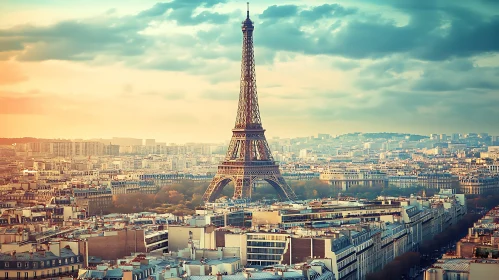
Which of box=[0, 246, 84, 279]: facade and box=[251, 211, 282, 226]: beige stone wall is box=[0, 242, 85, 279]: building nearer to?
box=[0, 246, 84, 279]: facade

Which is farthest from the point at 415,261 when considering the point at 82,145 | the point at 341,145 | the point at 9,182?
the point at 341,145

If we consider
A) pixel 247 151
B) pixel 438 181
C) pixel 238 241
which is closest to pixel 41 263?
pixel 238 241

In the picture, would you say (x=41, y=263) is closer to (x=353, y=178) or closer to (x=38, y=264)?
A: (x=38, y=264)

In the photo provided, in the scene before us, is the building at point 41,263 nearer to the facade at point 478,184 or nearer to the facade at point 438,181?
the facade at point 478,184

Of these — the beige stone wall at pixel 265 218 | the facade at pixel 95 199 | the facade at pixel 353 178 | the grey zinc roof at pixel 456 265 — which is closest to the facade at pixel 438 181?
the facade at pixel 353 178

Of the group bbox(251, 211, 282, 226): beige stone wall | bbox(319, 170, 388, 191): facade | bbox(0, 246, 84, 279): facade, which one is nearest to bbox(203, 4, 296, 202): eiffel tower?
bbox(319, 170, 388, 191): facade

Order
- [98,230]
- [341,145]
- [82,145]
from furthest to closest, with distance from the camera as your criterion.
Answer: [341,145] → [82,145] → [98,230]

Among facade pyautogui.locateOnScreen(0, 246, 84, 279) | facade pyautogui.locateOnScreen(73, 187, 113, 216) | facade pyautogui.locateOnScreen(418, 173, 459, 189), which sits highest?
facade pyautogui.locateOnScreen(418, 173, 459, 189)

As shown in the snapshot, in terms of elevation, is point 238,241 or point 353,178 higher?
point 353,178

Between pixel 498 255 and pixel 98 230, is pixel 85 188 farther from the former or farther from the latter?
pixel 498 255
